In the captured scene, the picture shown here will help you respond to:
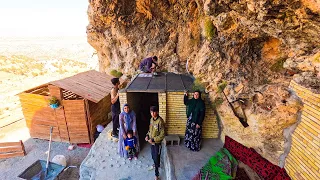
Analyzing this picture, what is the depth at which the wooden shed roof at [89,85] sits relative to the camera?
9.86m

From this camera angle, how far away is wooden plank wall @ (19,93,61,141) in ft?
35.9

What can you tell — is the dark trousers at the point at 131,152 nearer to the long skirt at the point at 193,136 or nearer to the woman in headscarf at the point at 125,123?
the woman in headscarf at the point at 125,123

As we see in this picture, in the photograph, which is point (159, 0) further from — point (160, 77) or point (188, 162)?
point (188, 162)

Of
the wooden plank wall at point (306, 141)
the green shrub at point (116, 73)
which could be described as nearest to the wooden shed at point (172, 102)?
the wooden plank wall at point (306, 141)

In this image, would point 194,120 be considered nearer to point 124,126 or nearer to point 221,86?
point 221,86

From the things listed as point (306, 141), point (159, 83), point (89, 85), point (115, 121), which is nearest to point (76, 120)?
point (89, 85)

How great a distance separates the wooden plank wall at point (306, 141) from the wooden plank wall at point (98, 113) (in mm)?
9349

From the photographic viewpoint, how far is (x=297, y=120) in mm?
4344

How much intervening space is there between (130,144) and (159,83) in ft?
8.60

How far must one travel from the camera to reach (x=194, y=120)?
6.39 m

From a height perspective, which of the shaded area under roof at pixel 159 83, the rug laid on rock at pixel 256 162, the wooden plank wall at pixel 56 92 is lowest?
the rug laid on rock at pixel 256 162

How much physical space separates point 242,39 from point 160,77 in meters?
4.03

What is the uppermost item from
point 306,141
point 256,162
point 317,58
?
point 317,58

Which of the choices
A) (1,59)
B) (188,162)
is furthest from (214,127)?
(1,59)
